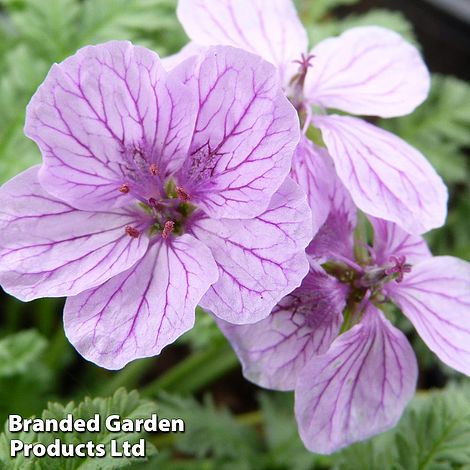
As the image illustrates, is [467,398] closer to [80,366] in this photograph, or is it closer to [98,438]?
[98,438]

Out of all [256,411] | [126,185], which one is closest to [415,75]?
[126,185]

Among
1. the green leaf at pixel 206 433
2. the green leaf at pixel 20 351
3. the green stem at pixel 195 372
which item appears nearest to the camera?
the green leaf at pixel 20 351

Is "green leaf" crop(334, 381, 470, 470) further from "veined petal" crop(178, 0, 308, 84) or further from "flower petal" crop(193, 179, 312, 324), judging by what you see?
"veined petal" crop(178, 0, 308, 84)

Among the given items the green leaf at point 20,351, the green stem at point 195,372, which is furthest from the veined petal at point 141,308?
the green stem at point 195,372

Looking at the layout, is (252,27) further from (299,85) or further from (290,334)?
(290,334)

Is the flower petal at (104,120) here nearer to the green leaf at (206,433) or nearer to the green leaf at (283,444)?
the green leaf at (206,433)

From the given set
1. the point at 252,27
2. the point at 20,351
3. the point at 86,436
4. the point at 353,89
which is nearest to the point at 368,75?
the point at 353,89
